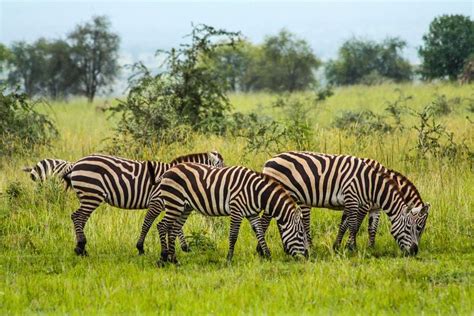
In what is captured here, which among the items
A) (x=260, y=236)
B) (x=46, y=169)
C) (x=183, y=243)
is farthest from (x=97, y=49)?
(x=260, y=236)

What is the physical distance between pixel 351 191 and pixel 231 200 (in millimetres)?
1737

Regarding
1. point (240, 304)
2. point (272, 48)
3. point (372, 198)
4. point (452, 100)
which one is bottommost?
point (240, 304)

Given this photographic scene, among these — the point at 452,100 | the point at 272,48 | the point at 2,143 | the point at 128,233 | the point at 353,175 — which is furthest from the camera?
the point at 272,48

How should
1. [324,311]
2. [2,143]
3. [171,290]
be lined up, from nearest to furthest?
[324,311] → [171,290] → [2,143]

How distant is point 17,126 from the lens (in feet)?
61.7

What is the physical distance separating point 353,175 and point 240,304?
332cm

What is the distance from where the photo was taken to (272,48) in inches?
2239

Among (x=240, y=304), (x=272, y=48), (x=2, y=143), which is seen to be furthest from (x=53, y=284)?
(x=272, y=48)

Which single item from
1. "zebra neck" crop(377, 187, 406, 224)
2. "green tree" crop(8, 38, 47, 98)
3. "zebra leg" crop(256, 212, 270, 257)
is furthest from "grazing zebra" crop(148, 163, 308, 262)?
"green tree" crop(8, 38, 47, 98)

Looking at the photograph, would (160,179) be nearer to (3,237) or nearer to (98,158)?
(98,158)

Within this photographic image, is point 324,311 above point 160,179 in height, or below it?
below

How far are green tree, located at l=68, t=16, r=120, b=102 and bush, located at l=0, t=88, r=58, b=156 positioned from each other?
2768 cm

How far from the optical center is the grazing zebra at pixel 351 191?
33.6ft

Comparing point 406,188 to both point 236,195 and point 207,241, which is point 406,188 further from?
point 207,241
